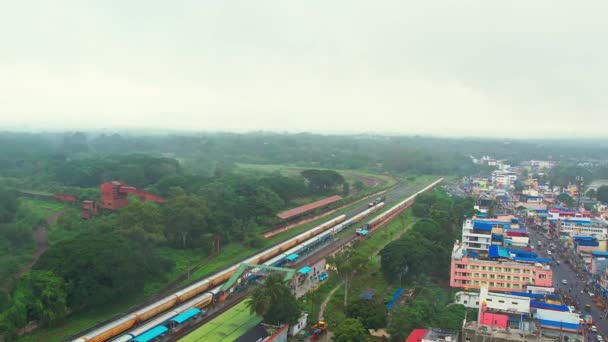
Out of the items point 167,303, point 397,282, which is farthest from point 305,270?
point 167,303

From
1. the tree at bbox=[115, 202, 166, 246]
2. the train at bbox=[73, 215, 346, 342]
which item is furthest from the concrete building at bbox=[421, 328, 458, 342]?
the tree at bbox=[115, 202, 166, 246]

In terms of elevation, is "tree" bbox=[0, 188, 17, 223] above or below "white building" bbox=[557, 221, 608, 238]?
above

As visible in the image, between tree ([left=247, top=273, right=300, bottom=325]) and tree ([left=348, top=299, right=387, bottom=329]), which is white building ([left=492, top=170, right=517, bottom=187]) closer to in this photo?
tree ([left=348, top=299, right=387, bottom=329])

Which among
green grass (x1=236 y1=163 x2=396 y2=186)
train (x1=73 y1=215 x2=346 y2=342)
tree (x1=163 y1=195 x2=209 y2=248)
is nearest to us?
train (x1=73 y1=215 x2=346 y2=342)

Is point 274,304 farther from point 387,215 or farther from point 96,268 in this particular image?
point 387,215

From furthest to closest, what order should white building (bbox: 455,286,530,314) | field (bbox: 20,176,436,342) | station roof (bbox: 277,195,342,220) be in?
station roof (bbox: 277,195,342,220) → white building (bbox: 455,286,530,314) → field (bbox: 20,176,436,342)

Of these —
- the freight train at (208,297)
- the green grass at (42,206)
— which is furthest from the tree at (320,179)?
the green grass at (42,206)

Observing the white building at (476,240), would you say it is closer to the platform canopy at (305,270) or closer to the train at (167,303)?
the platform canopy at (305,270)
